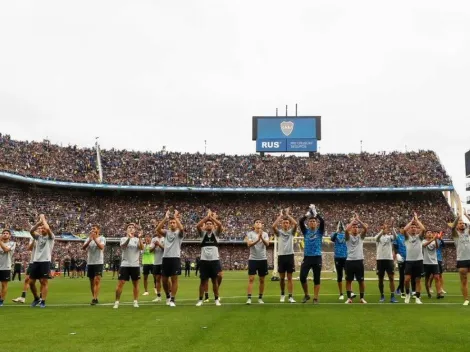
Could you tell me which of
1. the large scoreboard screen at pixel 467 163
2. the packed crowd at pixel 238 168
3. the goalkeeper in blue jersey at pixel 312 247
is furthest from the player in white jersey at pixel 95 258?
the large scoreboard screen at pixel 467 163

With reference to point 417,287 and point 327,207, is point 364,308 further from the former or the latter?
point 327,207

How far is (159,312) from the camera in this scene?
13.0 metres

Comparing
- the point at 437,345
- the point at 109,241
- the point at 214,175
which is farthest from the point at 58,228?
the point at 437,345

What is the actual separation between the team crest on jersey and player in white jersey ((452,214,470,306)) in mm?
50759

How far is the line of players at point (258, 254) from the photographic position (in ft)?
48.5

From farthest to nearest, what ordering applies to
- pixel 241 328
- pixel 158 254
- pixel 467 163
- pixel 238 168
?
pixel 467 163
pixel 238 168
pixel 158 254
pixel 241 328

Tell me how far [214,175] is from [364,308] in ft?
169

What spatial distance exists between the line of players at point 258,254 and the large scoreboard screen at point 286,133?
4918 cm

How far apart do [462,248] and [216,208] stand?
48732mm

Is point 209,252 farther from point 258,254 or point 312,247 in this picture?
point 312,247

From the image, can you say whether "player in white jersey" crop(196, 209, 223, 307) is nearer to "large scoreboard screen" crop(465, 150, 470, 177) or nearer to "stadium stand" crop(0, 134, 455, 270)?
"stadium stand" crop(0, 134, 455, 270)

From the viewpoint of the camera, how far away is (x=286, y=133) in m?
65.8

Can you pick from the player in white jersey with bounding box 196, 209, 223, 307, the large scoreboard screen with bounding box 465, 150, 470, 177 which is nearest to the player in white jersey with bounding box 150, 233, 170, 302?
the player in white jersey with bounding box 196, 209, 223, 307

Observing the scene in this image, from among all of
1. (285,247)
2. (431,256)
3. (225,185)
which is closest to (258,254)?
(285,247)
